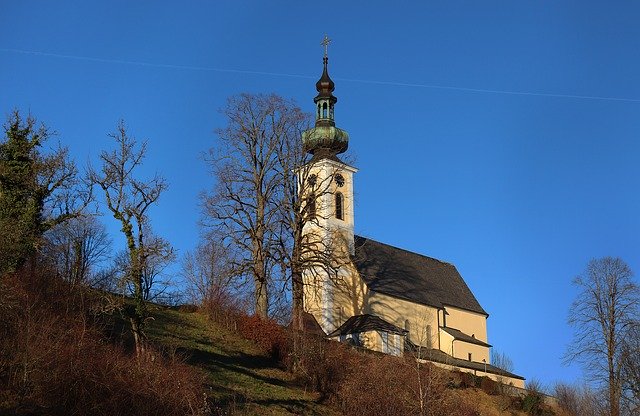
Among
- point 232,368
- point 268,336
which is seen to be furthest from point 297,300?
point 232,368

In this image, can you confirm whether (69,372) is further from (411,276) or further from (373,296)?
(411,276)

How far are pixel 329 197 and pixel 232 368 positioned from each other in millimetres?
27003

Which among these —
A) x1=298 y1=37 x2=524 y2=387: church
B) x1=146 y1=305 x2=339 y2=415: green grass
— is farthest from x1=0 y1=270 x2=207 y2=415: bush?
x1=298 y1=37 x2=524 y2=387: church

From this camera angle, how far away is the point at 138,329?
2588 centimetres

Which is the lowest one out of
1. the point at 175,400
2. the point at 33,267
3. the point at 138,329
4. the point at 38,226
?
the point at 175,400

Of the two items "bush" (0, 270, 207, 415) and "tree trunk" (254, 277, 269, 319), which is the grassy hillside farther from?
"tree trunk" (254, 277, 269, 319)

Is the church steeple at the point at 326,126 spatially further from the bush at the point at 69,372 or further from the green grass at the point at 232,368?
the bush at the point at 69,372

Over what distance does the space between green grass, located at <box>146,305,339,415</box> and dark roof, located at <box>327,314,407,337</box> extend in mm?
14970

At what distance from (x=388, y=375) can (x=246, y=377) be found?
533cm

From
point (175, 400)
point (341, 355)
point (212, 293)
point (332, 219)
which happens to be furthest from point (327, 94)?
point (175, 400)

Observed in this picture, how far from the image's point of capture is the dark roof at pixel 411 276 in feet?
185

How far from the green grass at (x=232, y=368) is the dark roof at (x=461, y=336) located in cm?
2619

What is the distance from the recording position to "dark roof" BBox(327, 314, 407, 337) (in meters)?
50.1

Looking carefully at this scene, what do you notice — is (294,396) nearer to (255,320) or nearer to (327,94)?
(255,320)
